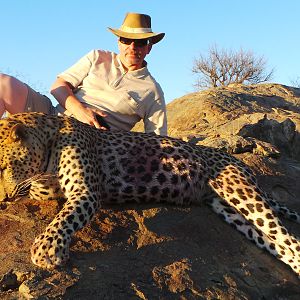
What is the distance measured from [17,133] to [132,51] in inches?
93.3

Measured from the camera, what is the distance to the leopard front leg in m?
4.20

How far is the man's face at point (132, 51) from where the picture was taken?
6.86m

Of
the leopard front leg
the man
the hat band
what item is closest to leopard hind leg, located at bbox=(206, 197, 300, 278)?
the leopard front leg

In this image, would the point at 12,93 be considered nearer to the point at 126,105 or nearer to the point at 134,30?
the point at 126,105

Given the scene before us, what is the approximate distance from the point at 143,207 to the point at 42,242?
4.83 ft

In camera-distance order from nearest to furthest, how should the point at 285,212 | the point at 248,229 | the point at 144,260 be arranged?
the point at 144,260 → the point at 248,229 → the point at 285,212

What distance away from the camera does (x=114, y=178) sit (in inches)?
216

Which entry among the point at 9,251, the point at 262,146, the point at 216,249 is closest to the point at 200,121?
the point at 262,146

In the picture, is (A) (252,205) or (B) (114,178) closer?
(B) (114,178)

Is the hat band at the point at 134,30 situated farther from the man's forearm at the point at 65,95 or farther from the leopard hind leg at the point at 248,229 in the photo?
the leopard hind leg at the point at 248,229

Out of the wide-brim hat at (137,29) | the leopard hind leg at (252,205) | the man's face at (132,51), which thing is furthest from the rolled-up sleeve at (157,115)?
the leopard hind leg at (252,205)

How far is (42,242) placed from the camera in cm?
430

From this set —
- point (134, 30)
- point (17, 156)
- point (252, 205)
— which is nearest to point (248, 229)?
point (252, 205)

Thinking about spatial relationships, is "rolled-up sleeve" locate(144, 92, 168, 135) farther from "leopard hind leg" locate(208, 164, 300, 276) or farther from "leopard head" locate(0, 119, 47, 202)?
"leopard head" locate(0, 119, 47, 202)
